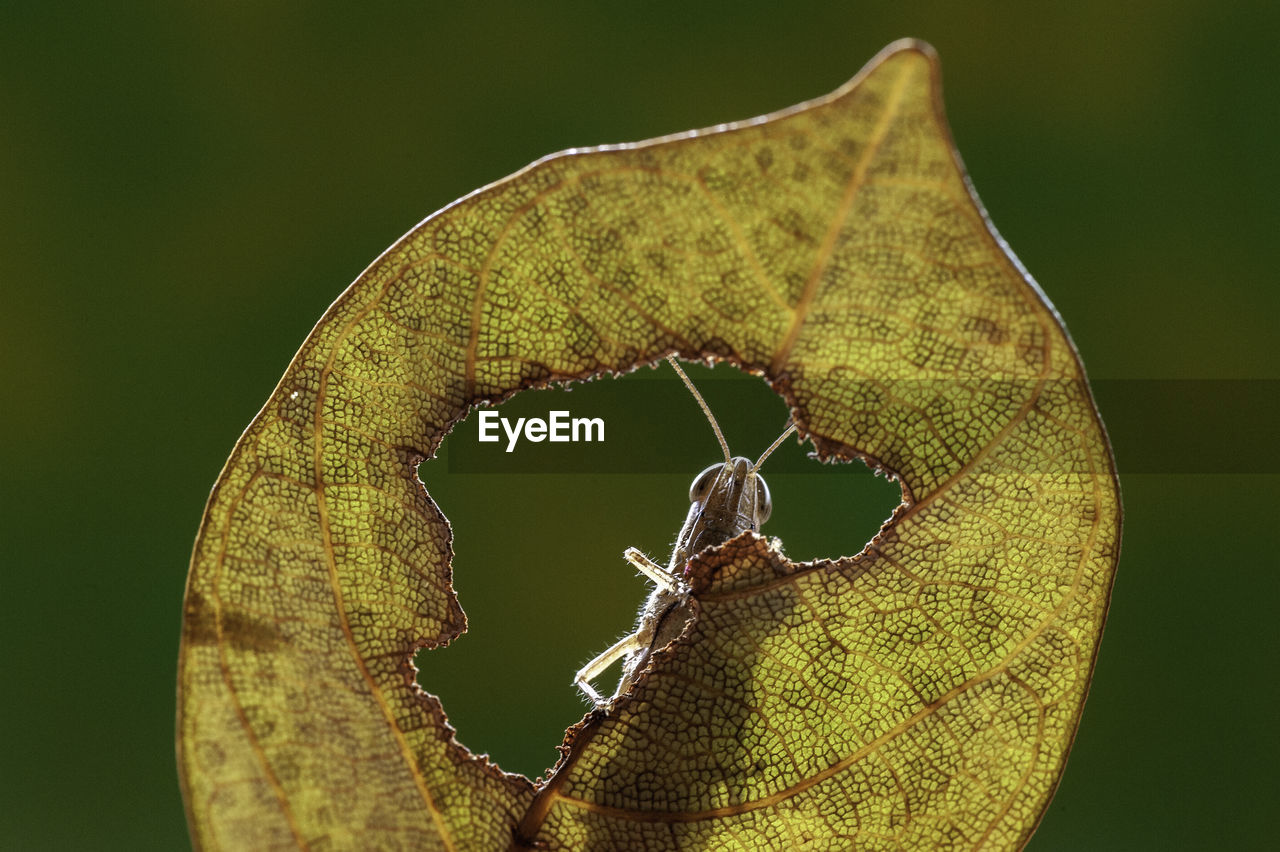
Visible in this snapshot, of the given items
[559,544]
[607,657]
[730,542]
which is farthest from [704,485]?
[559,544]

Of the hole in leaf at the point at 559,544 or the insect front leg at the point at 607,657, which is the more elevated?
the insect front leg at the point at 607,657

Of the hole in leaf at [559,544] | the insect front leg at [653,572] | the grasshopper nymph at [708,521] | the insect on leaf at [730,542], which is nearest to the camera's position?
Answer: the insect on leaf at [730,542]

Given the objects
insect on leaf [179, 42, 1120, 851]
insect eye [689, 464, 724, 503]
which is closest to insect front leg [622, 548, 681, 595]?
insect eye [689, 464, 724, 503]

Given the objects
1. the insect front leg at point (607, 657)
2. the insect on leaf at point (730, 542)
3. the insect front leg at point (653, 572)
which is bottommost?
the insect front leg at point (607, 657)

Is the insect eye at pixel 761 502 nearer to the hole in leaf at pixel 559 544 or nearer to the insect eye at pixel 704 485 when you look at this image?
the insect eye at pixel 704 485

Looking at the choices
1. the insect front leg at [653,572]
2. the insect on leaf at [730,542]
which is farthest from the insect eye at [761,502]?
the insect on leaf at [730,542]

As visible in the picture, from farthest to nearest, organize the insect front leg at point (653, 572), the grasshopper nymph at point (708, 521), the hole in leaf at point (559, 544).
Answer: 1. the hole in leaf at point (559, 544)
2. the grasshopper nymph at point (708, 521)
3. the insect front leg at point (653, 572)

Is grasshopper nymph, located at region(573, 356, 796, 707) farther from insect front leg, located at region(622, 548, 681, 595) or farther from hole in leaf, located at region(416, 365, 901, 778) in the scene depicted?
hole in leaf, located at region(416, 365, 901, 778)

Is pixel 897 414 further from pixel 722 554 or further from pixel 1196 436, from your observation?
pixel 1196 436

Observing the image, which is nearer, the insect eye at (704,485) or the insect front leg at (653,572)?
the insect front leg at (653,572)
